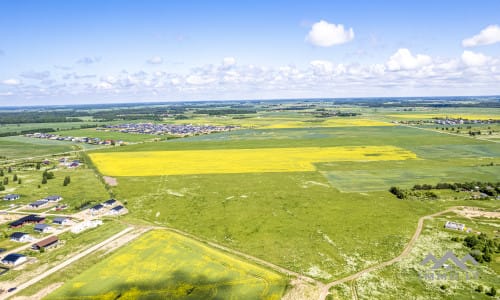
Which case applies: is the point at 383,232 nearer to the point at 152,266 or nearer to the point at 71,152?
the point at 152,266

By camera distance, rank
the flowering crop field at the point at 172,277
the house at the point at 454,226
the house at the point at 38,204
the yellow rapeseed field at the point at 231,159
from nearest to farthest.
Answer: the flowering crop field at the point at 172,277 < the house at the point at 454,226 < the house at the point at 38,204 < the yellow rapeseed field at the point at 231,159

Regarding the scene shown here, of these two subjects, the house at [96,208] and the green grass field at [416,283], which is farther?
the house at [96,208]

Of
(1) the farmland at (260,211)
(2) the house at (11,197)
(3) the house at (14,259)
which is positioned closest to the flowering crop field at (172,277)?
(1) the farmland at (260,211)

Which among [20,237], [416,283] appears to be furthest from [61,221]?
[416,283]

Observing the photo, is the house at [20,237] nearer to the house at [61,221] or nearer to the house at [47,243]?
the house at [47,243]

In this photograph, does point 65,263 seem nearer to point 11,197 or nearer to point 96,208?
point 96,208

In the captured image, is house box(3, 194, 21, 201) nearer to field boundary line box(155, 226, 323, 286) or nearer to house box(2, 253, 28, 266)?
house box(2, 253, 28, 266)

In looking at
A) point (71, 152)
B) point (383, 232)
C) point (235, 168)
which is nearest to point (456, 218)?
point (383, 232)
